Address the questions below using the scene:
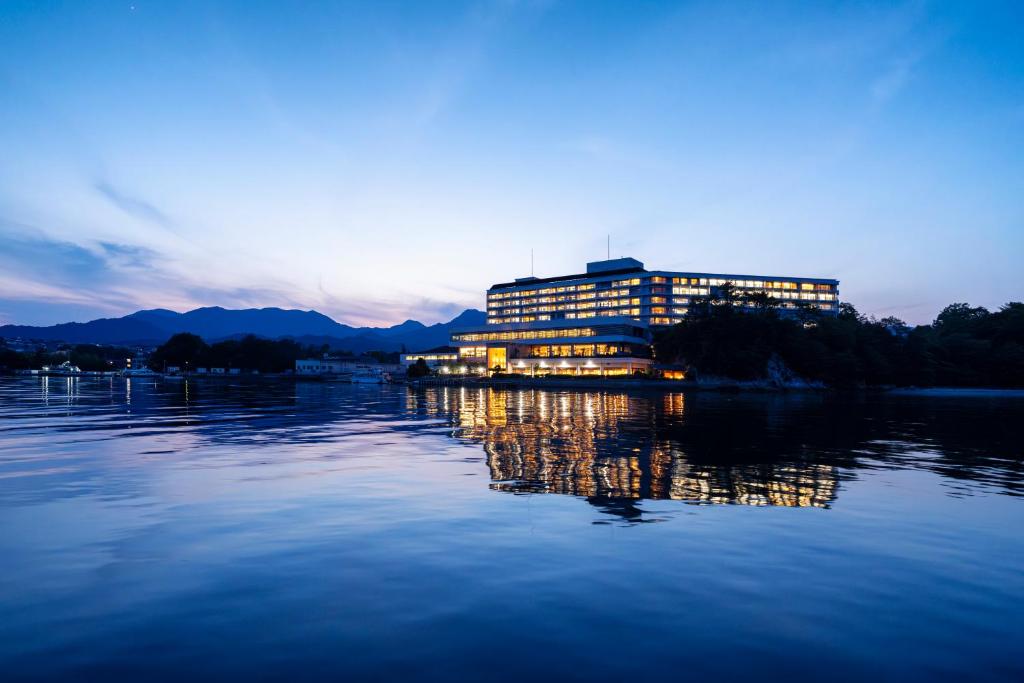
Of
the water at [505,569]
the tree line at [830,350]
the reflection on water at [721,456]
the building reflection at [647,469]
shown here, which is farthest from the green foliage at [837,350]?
the water at [505,569]

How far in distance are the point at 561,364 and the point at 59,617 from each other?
165 meters

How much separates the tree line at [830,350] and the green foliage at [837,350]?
0.18 metres

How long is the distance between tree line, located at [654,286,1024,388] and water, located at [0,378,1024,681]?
120 meters

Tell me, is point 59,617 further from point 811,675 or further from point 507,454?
point 507,454

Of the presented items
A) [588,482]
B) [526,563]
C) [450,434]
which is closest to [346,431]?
[450,434]

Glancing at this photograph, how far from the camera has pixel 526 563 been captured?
1109 cm

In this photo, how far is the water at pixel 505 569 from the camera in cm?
736

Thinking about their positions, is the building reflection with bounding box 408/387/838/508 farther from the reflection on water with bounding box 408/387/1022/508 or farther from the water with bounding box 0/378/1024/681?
the water with bounding box 0/378/1024/681

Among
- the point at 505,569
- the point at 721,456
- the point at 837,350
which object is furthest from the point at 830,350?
the point at 505,569

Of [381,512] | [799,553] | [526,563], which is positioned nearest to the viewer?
[526,563]

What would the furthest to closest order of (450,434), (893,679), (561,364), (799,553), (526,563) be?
(561,364), (450,434), (799,553), (526,563), (893,679)

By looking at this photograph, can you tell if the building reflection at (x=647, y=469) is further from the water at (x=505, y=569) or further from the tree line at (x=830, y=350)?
the tree line at (x=830, y=350)

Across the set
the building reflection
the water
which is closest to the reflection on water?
the building reflection

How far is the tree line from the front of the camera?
138125 mm
